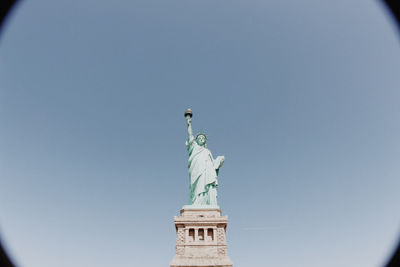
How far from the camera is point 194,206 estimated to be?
19.4 metres

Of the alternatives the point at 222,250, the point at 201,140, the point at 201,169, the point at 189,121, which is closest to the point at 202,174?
the point at 201,169

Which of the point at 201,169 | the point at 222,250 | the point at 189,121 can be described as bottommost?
the point at 222,250

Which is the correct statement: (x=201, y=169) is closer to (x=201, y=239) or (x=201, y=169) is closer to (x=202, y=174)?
(x=202, y=174)

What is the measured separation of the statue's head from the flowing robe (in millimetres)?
359

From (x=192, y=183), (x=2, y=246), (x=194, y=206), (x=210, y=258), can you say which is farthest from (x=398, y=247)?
(x=192, y=183)

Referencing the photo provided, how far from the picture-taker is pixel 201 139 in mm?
23719

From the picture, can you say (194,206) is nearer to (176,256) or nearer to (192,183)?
(192,183)

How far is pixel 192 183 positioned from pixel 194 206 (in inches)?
89.6

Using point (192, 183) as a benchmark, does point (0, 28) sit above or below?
below

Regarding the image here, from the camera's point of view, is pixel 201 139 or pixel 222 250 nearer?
pixel 222 250

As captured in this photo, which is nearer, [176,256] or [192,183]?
[176,256]

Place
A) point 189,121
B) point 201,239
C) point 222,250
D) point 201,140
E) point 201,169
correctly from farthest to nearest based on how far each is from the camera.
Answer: point 201,140 → point 189,121 → point 201,169 → point 201,239 → point 222,250

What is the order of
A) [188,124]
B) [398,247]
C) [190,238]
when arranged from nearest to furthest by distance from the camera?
[398,247]
[190,238]
[188,124]

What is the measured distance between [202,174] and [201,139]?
11.8 ft
